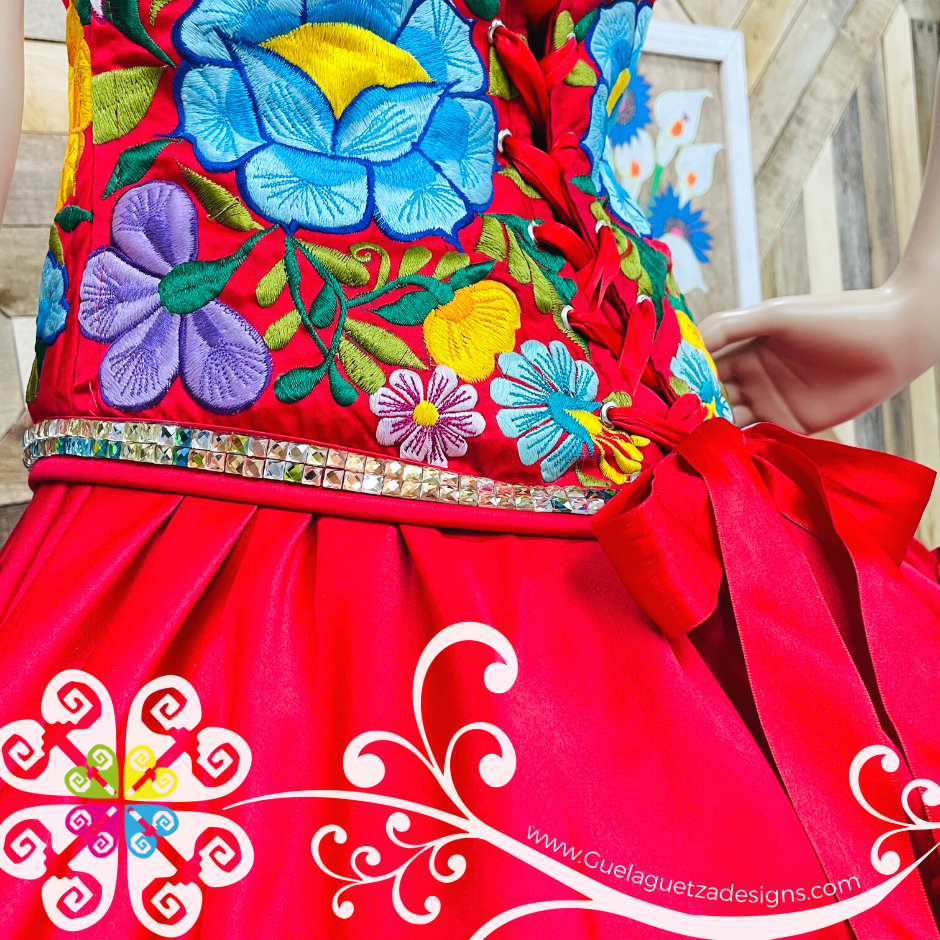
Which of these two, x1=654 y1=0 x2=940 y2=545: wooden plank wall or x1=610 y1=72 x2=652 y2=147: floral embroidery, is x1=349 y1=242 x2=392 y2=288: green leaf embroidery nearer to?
x1=610 y1=72 x2=652 y2=147: floral embroidery

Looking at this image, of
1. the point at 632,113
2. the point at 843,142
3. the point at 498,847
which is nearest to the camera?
the point at 498,847

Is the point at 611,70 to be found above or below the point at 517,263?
above

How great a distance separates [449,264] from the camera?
0.46 meters

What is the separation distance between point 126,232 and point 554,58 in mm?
267

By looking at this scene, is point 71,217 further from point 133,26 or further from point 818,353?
point 818,353

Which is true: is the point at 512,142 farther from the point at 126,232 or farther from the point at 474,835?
the point at 474,835

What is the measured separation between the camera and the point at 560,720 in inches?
14.6

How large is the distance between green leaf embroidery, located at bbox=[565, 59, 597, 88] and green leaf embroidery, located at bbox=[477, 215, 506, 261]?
0.42 ft

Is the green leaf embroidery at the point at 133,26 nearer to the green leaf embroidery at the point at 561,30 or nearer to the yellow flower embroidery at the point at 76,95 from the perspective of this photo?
the yellow flower embroidery at the point at 76,95

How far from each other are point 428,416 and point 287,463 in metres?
0.07

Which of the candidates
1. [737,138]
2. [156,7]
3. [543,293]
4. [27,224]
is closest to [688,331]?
[543,293]

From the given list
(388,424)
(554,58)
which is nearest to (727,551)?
(388,424)

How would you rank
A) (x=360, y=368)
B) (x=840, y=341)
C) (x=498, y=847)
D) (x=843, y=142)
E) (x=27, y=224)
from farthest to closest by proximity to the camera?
(x=843, y=142), (x=27, y=224), (x=840, y=341), (x=360, y=368), (x=498, y=847)

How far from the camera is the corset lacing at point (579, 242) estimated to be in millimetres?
492
